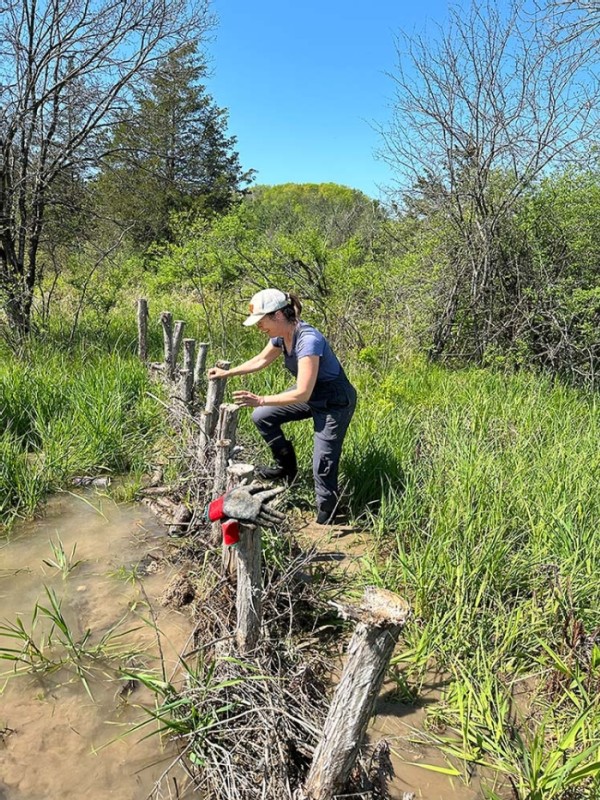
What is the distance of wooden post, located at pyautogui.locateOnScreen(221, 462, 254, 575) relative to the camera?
2354 millimetres

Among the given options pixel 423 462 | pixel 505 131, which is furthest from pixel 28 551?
pixel 505 131

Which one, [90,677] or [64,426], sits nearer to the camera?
[90,677]

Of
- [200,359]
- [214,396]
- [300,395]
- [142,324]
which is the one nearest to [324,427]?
[300,395]

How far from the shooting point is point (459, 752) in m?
2.11

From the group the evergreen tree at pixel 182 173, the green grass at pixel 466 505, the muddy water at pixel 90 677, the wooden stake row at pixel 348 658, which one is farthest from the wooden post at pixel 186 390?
the evergreen tree at pixel 182 173

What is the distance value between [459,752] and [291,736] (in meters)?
0.72

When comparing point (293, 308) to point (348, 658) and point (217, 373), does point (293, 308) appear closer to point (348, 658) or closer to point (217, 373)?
point (217, 373)

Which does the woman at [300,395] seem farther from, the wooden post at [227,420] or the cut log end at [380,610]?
the cut log end at [380,610]

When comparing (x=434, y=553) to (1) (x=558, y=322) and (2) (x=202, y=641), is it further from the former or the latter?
(1) (x=558, y=322)

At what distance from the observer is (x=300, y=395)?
307 cm

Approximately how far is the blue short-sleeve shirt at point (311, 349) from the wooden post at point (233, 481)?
0.94 metres

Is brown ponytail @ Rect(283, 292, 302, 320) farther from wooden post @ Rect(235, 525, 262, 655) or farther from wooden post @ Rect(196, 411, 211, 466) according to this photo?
wooden post @ Rect(235, 525, 262, 655)

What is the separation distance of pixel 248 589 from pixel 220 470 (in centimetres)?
86

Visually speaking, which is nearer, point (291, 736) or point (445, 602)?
point (291, 736)
